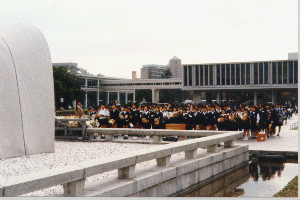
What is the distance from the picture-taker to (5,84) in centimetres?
971

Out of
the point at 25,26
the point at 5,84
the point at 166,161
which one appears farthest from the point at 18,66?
the point at 166,161

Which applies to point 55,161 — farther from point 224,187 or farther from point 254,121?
point 254,121

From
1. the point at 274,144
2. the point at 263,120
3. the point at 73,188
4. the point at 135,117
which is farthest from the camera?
the point at 135,117

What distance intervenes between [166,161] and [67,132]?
8.21 meters

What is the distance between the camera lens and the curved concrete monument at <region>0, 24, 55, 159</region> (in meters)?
9.73

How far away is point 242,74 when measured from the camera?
2544 inches

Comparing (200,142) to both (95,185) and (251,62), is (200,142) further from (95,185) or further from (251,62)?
(251,62)

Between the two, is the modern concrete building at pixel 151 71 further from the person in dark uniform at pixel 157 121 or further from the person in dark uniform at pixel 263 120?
the person in dark uniform at pixel 263 120

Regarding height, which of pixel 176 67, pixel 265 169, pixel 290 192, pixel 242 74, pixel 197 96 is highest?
pixel 176 67

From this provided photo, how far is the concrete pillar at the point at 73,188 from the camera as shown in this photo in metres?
6.00

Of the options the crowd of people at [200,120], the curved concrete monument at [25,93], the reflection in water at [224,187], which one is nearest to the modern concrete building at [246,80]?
the crowd of people at [200,120]

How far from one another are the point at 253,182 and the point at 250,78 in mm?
56608

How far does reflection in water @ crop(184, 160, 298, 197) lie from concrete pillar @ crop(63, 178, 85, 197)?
3.12 metres

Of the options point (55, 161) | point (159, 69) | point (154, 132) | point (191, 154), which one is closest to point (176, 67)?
point (159, 69)
